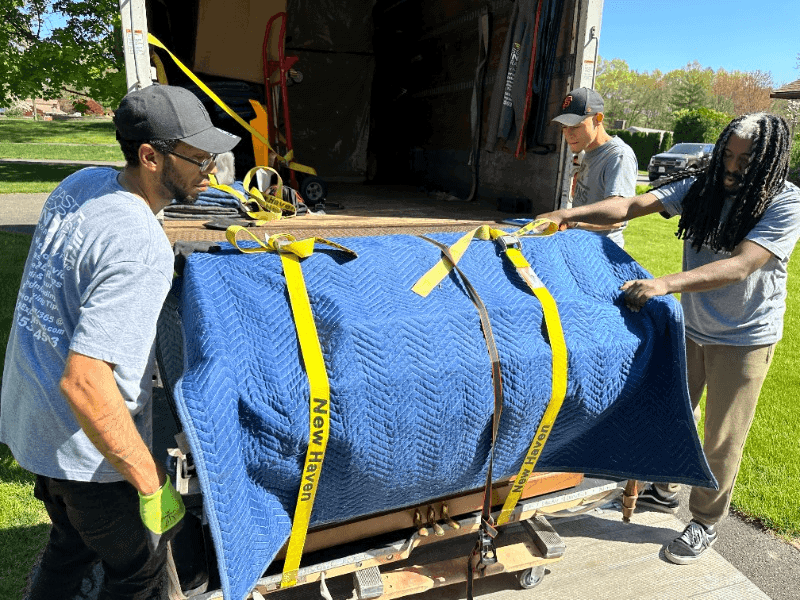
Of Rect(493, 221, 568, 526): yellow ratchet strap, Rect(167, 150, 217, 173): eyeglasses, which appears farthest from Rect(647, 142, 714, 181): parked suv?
Rect(167, 150, 217, 173): eyeglasses

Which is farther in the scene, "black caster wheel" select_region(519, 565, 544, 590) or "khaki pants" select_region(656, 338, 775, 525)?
"khaki pants" select_region(656, 338, 775, 525)

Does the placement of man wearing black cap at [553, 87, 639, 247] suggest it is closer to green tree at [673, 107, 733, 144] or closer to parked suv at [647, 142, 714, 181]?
parked suv at [647, 142, 714, 181]

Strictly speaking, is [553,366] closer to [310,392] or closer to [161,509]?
[310,392]

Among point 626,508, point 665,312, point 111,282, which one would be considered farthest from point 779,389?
point 111,282

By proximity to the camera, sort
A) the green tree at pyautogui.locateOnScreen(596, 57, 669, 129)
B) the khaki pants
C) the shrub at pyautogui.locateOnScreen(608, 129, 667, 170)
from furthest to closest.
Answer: the green tree at pyautogui.locateOnScreen(596, 57, 669, 129)
the shrub at pyautogui.locateOnScreen(608, 129, 667, 170)
the khaki pants

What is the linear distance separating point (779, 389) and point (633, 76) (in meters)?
97.9

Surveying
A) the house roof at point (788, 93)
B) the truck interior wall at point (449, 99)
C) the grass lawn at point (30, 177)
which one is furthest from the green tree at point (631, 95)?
the truck interior wall at point (449, 99)

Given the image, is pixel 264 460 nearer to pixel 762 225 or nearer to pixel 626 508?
pixel 626 508

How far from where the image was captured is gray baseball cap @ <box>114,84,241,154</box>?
5.65 feet

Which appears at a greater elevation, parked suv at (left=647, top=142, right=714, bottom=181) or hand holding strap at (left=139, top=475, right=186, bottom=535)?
parked suv at (left=647, top=142, right=714, bottom=181)

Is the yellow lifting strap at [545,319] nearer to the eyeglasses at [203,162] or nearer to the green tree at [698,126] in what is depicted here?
the eyeglasses at [203,162]

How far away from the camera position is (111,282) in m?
1.57

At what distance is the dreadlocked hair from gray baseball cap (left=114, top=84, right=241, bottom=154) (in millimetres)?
2122

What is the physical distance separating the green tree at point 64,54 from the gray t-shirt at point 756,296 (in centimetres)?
1417
